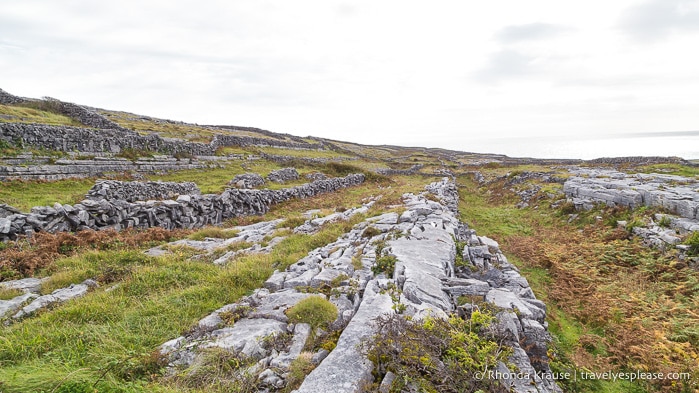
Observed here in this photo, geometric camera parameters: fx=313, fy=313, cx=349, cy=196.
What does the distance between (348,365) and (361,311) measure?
1.51 metres

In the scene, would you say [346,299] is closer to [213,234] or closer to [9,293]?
[9,293]

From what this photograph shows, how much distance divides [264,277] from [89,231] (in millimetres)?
8716

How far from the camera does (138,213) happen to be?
595 inches

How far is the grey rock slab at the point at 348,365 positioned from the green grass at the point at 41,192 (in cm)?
1752

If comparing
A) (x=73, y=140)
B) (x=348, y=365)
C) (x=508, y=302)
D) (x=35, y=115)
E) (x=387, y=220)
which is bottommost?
(x=348, y=365)

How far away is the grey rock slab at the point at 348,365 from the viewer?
4207 millimetres

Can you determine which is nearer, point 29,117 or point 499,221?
point 499,221

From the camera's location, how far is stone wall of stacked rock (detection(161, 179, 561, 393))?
183 inches

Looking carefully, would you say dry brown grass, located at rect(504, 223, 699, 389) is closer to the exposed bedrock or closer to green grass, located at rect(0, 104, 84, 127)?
the exposed bedrock

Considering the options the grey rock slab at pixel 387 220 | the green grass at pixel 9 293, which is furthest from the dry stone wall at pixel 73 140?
the grey rock slab at pixel 387 220

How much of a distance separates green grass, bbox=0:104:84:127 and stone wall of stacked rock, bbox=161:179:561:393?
36029 millimetres

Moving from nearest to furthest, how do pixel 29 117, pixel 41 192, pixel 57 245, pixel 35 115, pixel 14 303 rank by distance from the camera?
pixel 14 303 → pixel 57 245 → pixel 41 192 → pixel 29 117 → pixel 35 115

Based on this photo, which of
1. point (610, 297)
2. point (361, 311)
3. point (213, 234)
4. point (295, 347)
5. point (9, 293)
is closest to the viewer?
point (295, 347)

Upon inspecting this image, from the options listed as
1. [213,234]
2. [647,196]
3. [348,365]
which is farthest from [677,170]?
[213,234]
